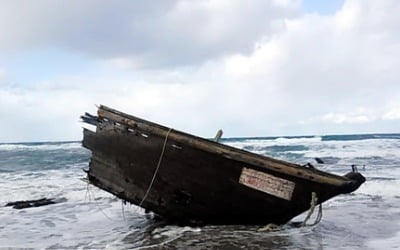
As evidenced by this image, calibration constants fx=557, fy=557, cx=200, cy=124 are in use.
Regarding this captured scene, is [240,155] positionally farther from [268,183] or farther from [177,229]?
[177,229]

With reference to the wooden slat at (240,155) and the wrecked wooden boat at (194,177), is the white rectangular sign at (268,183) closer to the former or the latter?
the wrecked wooden boat at (194,177)

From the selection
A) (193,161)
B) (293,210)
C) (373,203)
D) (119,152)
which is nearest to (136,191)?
(119,152)

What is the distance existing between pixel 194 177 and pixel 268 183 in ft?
3.49

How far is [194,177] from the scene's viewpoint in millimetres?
7941

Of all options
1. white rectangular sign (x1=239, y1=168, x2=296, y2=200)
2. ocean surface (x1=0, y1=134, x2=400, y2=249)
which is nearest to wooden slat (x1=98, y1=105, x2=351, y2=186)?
white rectangular sign (x1=239, y1=168, x2=296, y2=200)

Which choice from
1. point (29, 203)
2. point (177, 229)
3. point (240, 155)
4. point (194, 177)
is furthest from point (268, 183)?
point (29, 203)

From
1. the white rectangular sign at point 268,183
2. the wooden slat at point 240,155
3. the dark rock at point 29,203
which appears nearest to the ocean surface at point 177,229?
the dark rock at point 29,203

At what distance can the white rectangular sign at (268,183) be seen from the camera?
7594 millimetres

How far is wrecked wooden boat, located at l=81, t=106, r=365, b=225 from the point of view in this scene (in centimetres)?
756

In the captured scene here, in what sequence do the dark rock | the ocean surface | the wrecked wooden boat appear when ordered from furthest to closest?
the dark rock < the wrecked wooden boat < the ocean surface

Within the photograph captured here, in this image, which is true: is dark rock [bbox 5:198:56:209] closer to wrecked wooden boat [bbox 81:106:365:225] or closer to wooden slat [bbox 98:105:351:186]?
wrecked wooden boat [bbox 81:106:365:225]

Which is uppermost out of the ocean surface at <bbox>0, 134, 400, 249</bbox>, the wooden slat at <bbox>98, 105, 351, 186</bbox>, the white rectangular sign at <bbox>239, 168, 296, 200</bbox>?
the wooden slat at <bbox>98, 105, 351, 186</bbox>

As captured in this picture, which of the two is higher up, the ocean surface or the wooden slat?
the wooden slat

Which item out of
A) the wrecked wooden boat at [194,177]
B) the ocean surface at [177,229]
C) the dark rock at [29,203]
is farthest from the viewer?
the dark rock at [29,203]
